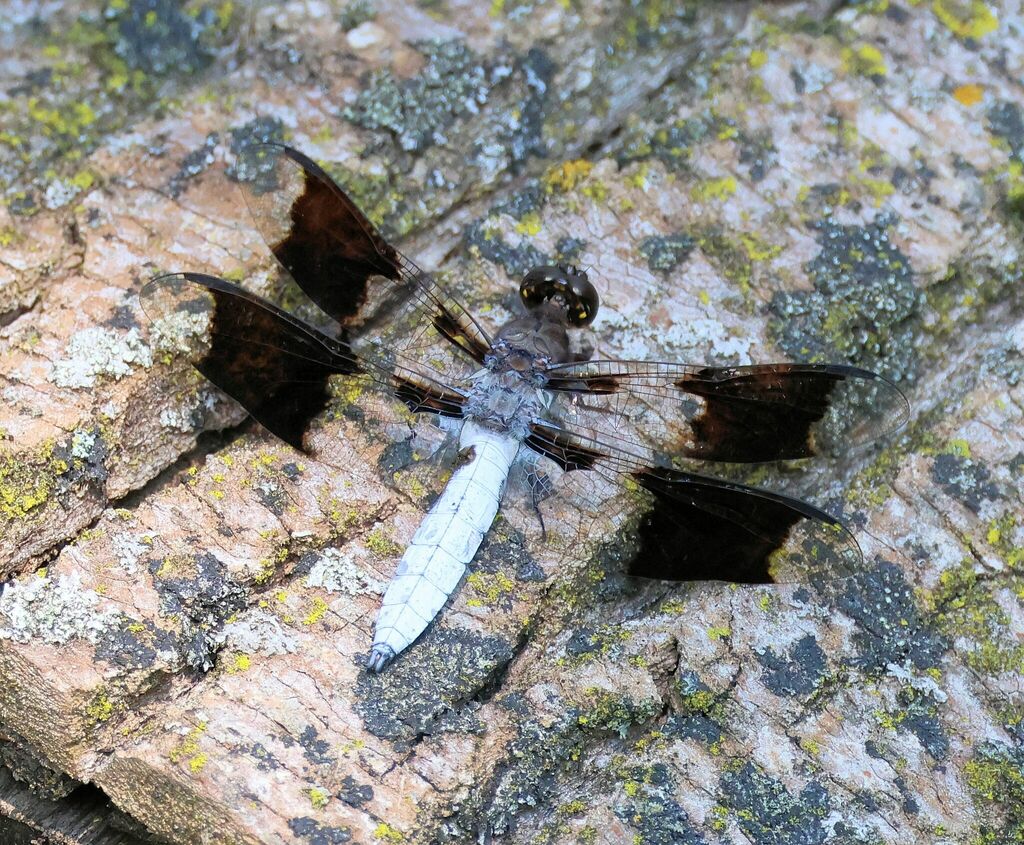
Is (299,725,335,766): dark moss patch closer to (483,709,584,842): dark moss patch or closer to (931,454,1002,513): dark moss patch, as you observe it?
(483,709,584,842): dark moss patch

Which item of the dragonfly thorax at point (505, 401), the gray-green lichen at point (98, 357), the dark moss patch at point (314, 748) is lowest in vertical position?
the dark moss patch at point (314, 748)

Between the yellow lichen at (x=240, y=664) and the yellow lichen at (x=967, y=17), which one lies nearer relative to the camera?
the yellow lichen at (x=240, y=664)

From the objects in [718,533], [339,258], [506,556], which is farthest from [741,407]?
[339,258]

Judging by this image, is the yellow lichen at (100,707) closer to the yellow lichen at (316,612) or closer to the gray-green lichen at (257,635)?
the gray-green lichen at (257,635)

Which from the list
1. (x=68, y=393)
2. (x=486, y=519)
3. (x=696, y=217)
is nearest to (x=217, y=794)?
(x=486, y=519)

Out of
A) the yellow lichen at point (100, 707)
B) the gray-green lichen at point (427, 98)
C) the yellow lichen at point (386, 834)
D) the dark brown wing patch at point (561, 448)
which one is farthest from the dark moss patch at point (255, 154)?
the yellow lichen at point (386, 834)

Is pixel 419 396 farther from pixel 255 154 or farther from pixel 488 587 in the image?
pixel 255 154
